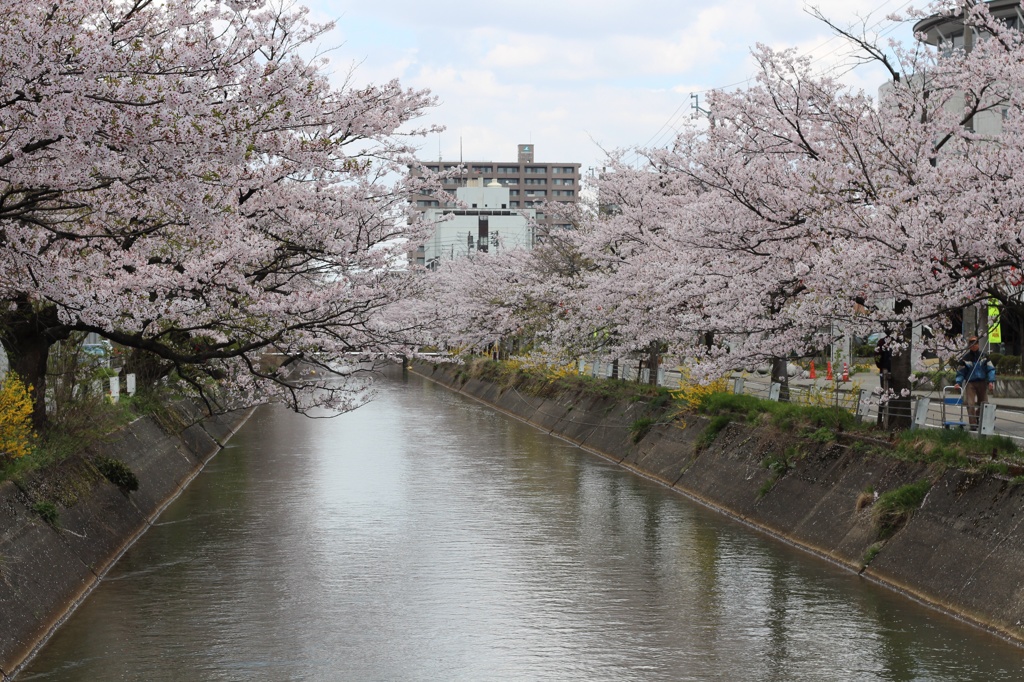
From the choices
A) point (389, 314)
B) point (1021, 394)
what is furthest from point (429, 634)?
point (1021, 394)

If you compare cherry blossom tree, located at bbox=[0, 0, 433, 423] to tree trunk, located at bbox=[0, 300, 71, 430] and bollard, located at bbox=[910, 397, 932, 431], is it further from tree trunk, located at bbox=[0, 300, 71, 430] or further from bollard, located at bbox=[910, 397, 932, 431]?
bollard, located at bbox=[910, 397, 932, 431]

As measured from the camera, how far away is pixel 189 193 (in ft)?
37.4

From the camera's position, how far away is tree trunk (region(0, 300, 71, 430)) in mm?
17141

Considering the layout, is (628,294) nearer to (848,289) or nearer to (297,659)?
(848,289)

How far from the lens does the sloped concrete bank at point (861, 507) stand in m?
13.4

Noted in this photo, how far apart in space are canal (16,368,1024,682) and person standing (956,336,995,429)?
12.5 feet

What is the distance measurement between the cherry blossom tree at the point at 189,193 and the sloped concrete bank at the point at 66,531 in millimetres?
1913

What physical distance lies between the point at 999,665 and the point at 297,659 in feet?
23.5

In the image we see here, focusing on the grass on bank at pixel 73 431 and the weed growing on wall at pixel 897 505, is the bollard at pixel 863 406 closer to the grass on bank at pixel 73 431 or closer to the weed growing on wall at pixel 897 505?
the weed growing on wall at pixel 897 505

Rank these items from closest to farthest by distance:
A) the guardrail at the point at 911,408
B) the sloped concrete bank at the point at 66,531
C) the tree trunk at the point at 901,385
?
Result: the sloped concrete bank at the point at 66,531 → the guardrail at the point at 911,408 → the tree trunk at the point at 901,385

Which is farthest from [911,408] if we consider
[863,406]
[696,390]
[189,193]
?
[189,193]

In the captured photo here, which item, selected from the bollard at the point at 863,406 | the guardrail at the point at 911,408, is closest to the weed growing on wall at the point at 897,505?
the guardrail at the point at 911,408

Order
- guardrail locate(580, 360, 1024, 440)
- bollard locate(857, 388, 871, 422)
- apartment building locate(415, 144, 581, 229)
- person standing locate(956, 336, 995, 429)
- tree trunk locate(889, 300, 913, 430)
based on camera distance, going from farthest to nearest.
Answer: apartment building locate(415, 144, 581, 229) < bollard locate(857, 388, 871, 422) < tree trunk locate(889, 300, 913, 430) < person standing locate(956, 336, 995, 429) < guardrail locate(580, 360, 1024, 440)

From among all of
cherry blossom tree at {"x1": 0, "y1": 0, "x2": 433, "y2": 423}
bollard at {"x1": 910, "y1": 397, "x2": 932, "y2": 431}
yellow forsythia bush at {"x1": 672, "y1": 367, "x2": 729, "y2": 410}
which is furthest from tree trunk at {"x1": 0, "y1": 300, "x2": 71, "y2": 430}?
yellow forsythia bush at {"x1": 672, "y1": 367, "x2": 729, "y2": 410}
